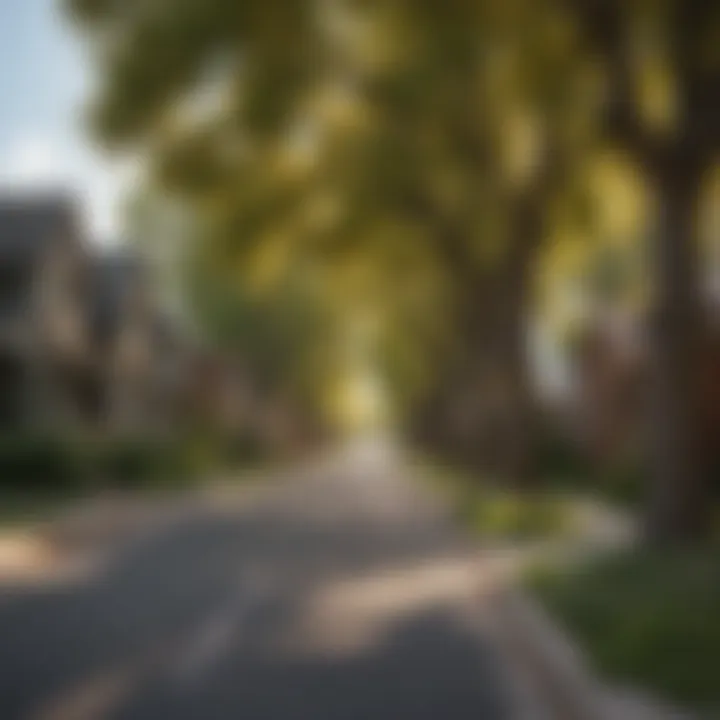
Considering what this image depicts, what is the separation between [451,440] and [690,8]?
2955 centimetres

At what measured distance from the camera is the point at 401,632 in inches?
432

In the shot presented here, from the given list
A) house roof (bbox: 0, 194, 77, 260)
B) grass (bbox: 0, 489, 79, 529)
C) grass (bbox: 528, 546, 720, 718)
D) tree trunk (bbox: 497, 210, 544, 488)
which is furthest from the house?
grass (bbox: 528, 546, 720, 718)

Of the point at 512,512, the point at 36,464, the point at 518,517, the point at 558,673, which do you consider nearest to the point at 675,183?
the point at 558,673

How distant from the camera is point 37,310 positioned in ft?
128

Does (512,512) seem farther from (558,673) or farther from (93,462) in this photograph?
(558,673)

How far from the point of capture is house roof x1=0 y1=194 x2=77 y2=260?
38.9 m

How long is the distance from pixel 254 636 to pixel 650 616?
301cm

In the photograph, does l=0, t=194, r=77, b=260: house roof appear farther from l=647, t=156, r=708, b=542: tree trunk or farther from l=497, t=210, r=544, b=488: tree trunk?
l=647, t=156, r=708, b=542: tree trunk

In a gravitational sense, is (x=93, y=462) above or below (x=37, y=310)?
below

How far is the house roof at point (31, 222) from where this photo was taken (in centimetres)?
3891

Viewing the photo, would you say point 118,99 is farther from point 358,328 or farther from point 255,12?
point 358,328

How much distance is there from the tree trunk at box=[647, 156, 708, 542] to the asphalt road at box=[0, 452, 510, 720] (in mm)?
2201

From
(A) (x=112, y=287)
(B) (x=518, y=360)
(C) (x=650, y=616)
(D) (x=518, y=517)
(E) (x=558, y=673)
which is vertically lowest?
(E) (x=558, y=673)

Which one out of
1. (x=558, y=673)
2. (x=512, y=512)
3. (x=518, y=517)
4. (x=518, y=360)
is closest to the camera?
(x=558, y=673)
